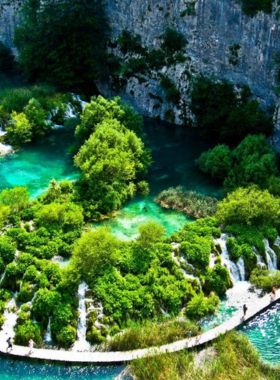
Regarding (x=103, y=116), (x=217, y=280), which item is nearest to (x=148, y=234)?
(x=217, y=280)

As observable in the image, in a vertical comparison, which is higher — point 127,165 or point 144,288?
point 127,165

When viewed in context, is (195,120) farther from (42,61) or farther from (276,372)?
(276,372)

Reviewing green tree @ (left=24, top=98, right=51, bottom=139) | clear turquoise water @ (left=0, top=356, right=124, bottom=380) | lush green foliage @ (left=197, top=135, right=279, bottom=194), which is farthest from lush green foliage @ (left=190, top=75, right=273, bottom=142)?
clear turquoise water @ (left=0, top=356, right=124, bottom=380)

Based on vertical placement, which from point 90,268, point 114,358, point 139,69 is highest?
point 139,69

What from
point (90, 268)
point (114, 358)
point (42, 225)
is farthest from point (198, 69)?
point (114, 358)

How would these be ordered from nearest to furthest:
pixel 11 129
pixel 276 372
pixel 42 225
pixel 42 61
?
pixel 276 372
pixel 42 225
pixel 11 129
pixel 42 61

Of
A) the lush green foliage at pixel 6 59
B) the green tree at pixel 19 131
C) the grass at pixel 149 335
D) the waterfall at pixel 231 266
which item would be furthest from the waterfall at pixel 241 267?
the lush green foliage at pixel 6 59

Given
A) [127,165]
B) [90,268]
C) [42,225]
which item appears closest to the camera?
[90,268]
